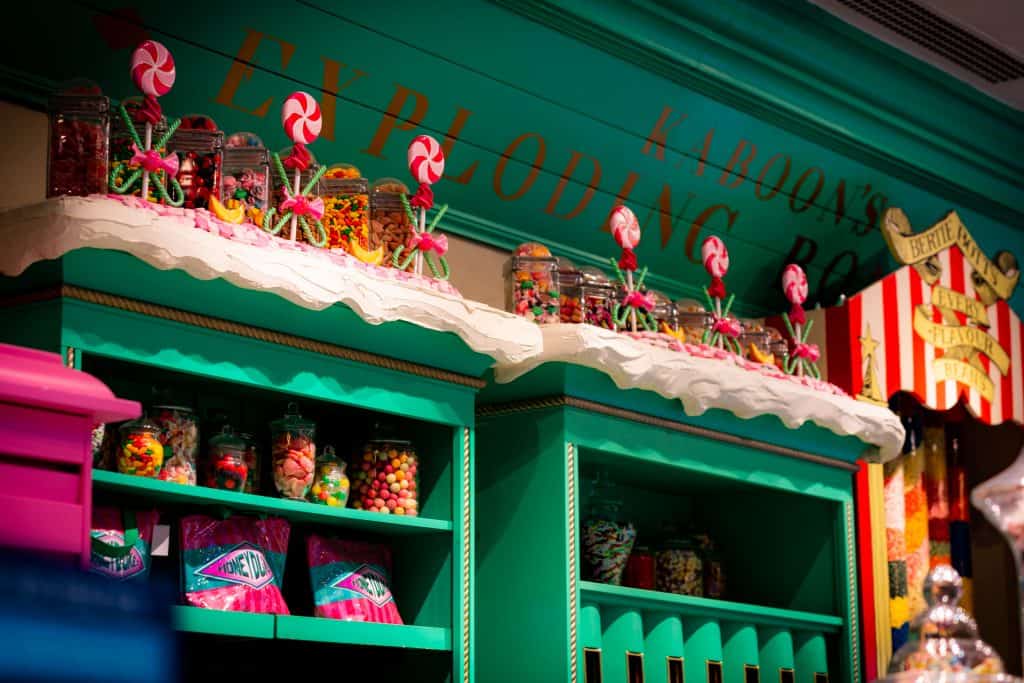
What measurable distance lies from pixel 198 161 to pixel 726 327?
1.74 meters

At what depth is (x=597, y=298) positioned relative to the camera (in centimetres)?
388

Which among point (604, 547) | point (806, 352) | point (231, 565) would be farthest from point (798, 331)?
point (231, 565)

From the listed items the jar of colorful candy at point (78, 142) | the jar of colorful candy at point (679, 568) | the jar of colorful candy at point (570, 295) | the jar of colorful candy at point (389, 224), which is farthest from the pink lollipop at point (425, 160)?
the jar of colorful candy at point (679, 568)

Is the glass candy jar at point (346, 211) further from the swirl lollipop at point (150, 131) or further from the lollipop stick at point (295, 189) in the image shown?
the swirl lollipop at point (150, 131)

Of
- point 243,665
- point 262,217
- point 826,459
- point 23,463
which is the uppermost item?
point 262,217

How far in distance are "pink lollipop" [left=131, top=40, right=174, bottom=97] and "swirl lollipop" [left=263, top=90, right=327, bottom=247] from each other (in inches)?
12.3

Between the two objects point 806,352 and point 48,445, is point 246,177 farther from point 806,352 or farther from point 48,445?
point 806,352

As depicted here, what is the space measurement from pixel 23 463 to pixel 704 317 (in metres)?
2.44

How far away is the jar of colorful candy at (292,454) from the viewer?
10.1ft

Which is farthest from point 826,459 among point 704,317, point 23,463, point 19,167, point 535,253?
point 23,463

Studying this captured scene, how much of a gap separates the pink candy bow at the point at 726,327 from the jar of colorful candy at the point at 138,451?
1.84 m

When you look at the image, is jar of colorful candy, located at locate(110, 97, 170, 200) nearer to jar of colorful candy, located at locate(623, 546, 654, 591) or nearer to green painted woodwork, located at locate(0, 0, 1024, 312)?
green painted woodwork, located at locate(0, 0, 1024, 312)

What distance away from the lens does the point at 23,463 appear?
219cm

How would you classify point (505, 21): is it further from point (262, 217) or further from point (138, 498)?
point (138, 498)
